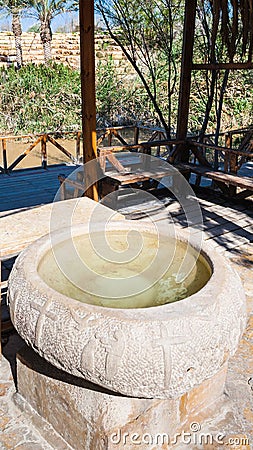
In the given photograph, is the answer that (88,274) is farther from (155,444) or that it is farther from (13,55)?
(13,55)

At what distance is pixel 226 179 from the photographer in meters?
4.61

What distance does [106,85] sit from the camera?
523 inches

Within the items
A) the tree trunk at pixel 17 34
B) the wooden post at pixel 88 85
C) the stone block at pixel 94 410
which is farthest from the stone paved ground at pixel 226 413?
the tree trunk at pixel 17 34

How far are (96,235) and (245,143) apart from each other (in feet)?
15.1

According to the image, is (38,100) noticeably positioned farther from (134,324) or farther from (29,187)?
(134,324)

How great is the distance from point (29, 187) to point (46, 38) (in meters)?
10.2

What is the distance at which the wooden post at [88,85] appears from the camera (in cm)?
380

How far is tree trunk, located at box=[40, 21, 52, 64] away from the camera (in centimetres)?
1430

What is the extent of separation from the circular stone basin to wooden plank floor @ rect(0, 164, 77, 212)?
331 cm

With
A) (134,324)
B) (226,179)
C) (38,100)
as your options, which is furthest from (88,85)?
(38,100)

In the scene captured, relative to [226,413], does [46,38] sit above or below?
above

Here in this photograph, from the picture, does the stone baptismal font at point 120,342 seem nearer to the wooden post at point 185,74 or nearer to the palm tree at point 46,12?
the wooden post at point 185,74

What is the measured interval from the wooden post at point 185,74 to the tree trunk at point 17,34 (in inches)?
432

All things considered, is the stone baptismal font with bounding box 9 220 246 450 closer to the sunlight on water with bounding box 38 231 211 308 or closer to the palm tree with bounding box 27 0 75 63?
the sunlight on water with bounding box 38 231 211 308
